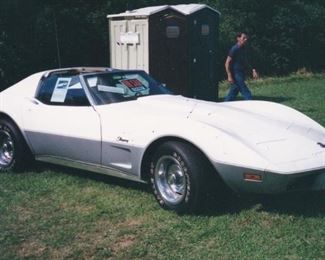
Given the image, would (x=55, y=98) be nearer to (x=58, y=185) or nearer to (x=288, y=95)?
(x=58, y=185)

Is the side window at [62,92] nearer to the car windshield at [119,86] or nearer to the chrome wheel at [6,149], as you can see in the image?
the car windshield at [119,86]

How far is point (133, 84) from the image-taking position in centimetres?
612

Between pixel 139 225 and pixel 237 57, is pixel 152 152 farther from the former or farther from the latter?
pixel 237 57

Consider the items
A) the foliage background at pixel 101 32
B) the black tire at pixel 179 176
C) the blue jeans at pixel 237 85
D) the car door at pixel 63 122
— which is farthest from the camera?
the foliage background at pixel 101 32

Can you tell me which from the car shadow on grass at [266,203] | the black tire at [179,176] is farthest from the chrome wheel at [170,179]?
the car shadow on grass at [266,203]

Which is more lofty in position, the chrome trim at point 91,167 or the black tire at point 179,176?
the black tire at point 179,176

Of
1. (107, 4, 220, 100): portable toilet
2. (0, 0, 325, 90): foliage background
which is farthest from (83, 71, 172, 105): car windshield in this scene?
(0, 0, 325, 90): foliage background

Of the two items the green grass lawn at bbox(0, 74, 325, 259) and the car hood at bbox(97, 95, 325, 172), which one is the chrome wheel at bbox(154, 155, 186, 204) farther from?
the car hood at bbox(97, 95, 325, 172)

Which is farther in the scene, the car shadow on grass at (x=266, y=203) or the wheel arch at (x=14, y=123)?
the wheel arch at (x=14, y=123)

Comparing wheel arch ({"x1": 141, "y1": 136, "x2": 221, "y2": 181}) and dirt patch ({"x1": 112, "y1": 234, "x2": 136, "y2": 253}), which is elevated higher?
wheel arch ({"x1": 141, "y1": 136, "x2": 221, "y2": 181})

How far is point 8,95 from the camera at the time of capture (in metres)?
6.76

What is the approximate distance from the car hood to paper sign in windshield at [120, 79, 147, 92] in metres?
0.26

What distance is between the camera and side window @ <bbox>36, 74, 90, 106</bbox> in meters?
5.99

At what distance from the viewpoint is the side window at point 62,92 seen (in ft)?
19.6
